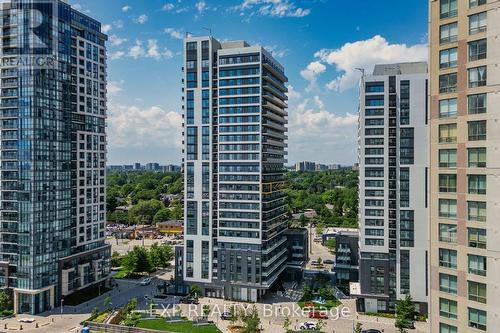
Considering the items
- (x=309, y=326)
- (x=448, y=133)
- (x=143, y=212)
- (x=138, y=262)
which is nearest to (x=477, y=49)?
(x=448, y=133)

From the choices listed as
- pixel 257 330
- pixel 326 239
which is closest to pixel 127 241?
pixel 326 239

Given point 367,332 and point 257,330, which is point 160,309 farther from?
point 367,332

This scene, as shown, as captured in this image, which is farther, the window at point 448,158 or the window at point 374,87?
the window at point 374,87

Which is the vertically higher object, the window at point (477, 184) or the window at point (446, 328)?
the window at point (477, 184)

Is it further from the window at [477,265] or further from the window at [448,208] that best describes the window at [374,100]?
the window at [477,265]

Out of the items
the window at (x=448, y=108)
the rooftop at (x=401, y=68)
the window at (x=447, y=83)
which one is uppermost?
the rooftop at (x=401, y=68)

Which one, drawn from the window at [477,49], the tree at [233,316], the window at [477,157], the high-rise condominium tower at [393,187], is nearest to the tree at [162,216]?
the tree at [233,316]

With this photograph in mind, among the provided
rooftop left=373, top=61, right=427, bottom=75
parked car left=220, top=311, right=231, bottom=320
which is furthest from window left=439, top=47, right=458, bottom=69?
parked car left=220, top=311, right=231, bottom=320
